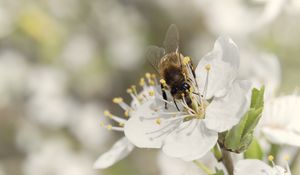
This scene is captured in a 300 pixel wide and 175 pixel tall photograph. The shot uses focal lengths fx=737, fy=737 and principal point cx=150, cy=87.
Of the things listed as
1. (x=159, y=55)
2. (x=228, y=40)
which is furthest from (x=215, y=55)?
(x=159, y=55)

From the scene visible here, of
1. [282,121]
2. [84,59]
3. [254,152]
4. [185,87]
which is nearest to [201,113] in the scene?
[185,87]

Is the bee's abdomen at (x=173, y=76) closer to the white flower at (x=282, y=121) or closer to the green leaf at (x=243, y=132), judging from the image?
the green leaf at (x=243, y=132)

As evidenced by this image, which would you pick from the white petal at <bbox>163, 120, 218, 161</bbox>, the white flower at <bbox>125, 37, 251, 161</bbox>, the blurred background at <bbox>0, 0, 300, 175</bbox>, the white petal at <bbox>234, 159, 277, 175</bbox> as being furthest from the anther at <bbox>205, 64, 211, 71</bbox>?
the blurred background at <bbox>0, 0, 300, 175</bbox>

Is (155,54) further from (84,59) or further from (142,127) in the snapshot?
(84,59)

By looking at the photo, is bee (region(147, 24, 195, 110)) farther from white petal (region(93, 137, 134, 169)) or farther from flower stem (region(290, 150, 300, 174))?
flower stem (region(290, 150, 300, 174))

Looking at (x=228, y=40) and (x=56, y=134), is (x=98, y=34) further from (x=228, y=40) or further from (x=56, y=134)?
(x=228, y=40)

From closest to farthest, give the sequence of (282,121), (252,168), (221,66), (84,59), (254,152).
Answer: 1. (252,168)
2. (221,66)
3. (254,152)
4. (282,121)
5. (84,59)
